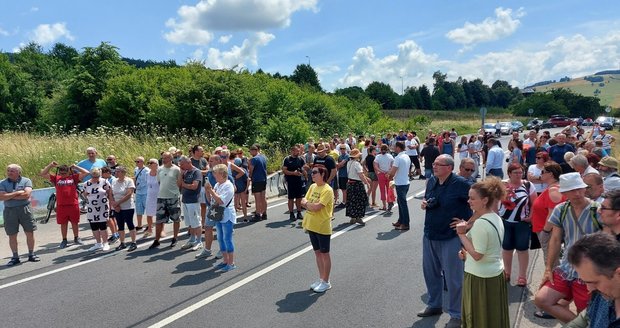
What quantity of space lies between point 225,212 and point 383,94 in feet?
295

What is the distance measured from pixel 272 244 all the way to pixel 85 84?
26.5 m

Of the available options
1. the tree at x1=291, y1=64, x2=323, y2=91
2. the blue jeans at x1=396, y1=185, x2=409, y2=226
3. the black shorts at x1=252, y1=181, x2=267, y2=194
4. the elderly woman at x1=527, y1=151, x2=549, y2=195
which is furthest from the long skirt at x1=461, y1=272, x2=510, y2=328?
the tree at x1=291, y1=64, x2=323, y2=91

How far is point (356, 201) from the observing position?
10125mm

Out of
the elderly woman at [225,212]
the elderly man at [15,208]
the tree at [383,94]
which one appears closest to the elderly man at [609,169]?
the elderly woman at [225,212]

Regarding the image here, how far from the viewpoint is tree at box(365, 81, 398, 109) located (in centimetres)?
9312

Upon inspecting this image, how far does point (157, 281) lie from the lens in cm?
682

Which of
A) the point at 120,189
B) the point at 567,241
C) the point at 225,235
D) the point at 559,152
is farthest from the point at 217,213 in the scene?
the point at 559,152

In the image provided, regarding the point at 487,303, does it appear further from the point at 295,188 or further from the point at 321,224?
the point at 295,188

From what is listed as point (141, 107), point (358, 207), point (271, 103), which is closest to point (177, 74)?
point (141, 107)

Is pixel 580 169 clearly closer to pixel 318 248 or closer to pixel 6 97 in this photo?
pixel 318 248

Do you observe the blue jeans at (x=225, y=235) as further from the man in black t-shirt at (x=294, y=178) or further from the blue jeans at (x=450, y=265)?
the man in black t-shirt at (x=294, y=178)

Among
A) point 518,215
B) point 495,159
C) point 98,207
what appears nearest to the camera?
point 518,215

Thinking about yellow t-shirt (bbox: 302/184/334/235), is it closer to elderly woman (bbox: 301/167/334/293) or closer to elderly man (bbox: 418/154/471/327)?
elderly woman (bbox: 301/167/334/293)

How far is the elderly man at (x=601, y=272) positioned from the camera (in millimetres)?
2408
